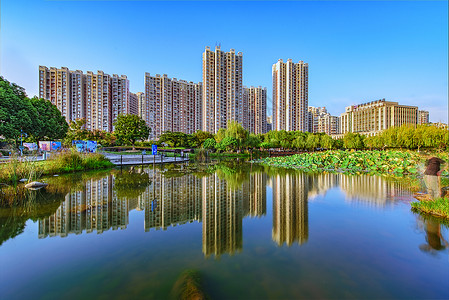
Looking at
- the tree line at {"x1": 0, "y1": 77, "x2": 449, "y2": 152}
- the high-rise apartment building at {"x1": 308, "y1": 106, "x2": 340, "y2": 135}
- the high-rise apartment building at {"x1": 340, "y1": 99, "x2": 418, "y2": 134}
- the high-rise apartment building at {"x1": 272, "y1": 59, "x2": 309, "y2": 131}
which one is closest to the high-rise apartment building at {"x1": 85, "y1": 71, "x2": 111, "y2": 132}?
the tree line at {"x1": 0, "y1": 77, "x2": 449, "y2": 152}

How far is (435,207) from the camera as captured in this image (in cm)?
568

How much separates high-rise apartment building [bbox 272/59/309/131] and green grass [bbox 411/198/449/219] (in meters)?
84.7

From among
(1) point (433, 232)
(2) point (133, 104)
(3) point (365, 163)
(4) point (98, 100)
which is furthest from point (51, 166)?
(2) point (133, 104)

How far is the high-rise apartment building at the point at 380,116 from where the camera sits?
9188cm

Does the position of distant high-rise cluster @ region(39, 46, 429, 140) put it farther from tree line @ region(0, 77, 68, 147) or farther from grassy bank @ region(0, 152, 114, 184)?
grassy bank @ region(0, 152, 114, 184)

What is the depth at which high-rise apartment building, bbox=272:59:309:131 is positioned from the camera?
286 ft

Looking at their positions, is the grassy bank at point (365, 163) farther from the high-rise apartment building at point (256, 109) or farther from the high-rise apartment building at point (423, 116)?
the high-rise apartment building at point (423, 116)

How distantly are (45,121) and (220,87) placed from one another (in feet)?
191

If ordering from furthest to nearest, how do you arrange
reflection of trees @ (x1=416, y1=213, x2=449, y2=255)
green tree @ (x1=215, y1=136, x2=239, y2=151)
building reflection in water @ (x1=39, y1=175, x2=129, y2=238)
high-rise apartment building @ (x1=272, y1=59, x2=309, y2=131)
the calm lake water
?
high-rise apartment building @ (x1=272, y1=59, x2=309, y2=131) → green tree @ (x1=215, y1=136, x2=239, y2=151) → building reflection in water @ (x1=39, y1=175, x2=129, y2=238) → reflection of trees @ (x1=416, y1=213, x2=449, y2=255) → the calm lake water

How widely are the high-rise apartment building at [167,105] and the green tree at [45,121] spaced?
4896 cm

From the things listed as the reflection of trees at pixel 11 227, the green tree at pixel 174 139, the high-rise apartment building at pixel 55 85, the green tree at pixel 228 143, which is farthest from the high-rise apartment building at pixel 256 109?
the reflection of trees at pixel 11 227

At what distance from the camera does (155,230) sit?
4887 mm

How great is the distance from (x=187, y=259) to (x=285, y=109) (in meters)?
91.0

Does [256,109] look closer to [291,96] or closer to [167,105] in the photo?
[291,96]
